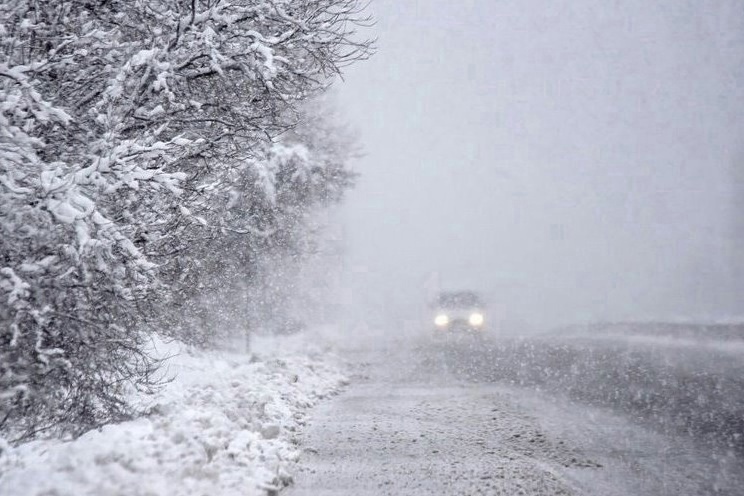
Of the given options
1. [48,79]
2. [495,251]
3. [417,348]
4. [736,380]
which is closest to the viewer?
[48,79]

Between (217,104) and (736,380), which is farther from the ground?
(217,104)

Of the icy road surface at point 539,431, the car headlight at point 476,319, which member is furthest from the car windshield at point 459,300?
the icy road surface at point 539,431

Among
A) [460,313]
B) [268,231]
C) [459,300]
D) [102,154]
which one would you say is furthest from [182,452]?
[459,300]

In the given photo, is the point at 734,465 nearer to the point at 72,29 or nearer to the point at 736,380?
the point at 736,380

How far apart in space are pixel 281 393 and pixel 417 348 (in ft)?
33.5

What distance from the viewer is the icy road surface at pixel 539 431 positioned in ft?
16.6

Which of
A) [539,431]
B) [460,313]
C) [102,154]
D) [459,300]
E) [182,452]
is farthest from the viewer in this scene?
[459,300]

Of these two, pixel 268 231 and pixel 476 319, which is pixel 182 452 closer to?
pixel 268 231

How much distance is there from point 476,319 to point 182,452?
18159 millimetres

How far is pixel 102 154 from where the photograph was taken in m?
3.96

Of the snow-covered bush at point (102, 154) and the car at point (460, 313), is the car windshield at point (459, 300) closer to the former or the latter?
the car at point (460, 313)

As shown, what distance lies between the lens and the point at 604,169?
15925 centimetres

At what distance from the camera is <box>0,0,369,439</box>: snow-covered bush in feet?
11.6

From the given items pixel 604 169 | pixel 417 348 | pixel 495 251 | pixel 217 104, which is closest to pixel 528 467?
pixel 217 104
